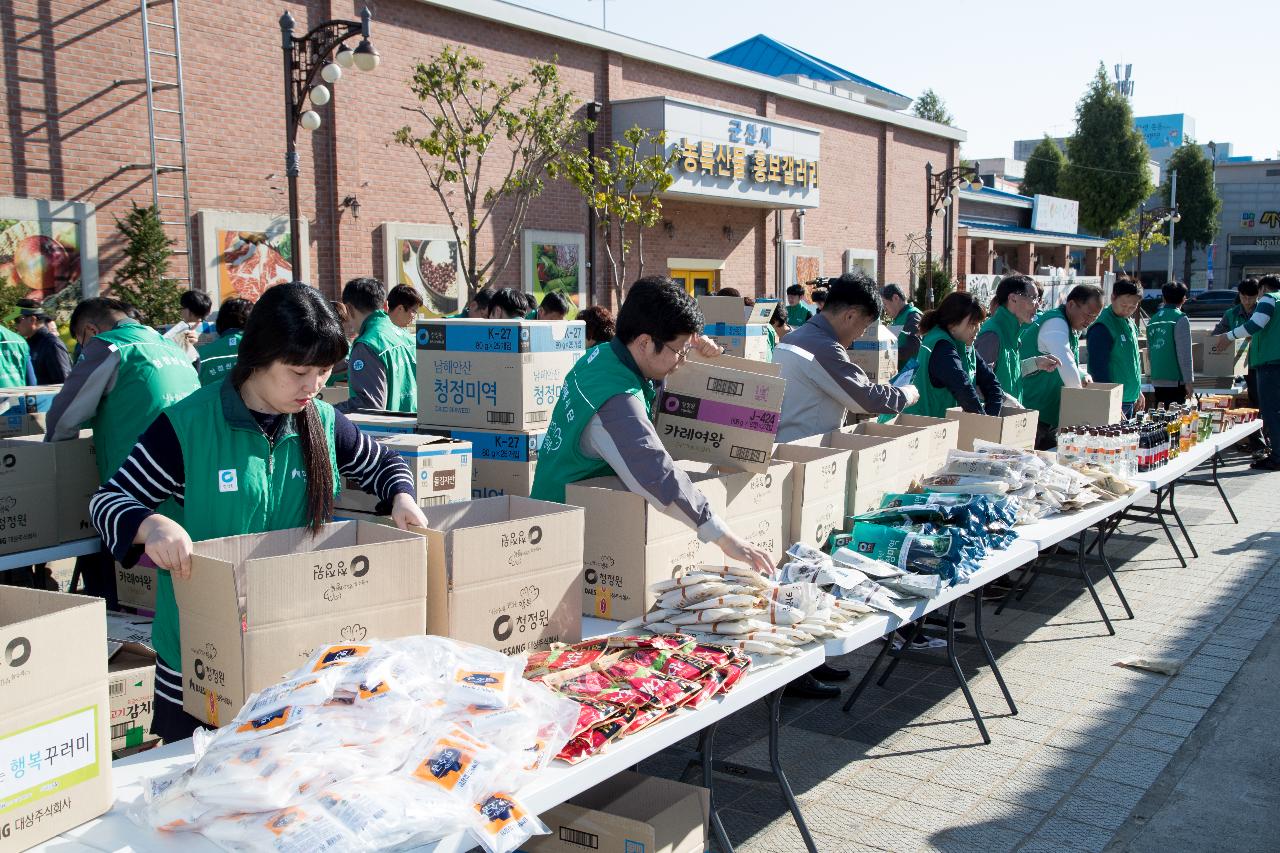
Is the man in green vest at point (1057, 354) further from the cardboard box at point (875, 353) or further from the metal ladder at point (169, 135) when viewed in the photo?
the metal ladder at point (169, 135)

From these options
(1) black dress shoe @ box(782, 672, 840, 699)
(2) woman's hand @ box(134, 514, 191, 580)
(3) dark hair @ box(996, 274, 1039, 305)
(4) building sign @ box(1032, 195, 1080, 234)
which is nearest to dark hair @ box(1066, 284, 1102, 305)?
(3) dark hair @ box(996, 274, 1039, 305)

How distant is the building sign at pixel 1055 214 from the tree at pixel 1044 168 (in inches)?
180

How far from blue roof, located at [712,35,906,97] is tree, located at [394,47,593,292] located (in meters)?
15.1

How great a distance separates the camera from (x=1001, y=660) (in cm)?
533

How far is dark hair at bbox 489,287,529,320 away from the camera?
21.8ft

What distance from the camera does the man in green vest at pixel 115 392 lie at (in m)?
4.43

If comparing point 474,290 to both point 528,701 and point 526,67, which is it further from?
point 528,701

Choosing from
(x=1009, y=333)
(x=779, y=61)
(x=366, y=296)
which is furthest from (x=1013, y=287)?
(x=779, y=61)

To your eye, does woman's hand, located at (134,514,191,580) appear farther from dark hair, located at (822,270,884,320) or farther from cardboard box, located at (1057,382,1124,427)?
cardboard box, located at (1057,382,1124,427)

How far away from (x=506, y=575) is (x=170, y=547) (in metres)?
0.76

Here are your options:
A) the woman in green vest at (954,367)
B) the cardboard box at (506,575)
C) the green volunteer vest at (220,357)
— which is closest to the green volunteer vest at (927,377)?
the woman in green vest at (954,367)

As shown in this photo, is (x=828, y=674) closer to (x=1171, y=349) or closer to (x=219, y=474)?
(x=219, y=474)

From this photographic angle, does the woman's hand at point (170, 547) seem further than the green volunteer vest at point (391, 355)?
No

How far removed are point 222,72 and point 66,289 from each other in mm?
3227
